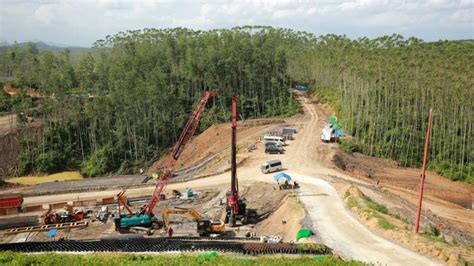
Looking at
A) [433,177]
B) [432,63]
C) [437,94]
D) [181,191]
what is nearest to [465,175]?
[433,177]

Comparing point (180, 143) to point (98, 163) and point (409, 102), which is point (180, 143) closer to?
point (98, 163)

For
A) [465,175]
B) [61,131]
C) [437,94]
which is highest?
[437,94]

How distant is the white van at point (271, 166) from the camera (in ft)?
152

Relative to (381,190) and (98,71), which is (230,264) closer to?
(381,190)

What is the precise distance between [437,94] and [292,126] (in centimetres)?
2032

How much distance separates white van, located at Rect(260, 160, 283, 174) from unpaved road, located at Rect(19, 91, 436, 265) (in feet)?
2.58

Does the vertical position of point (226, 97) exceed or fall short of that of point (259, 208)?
it exceeds it

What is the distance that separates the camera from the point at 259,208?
37.9 meters

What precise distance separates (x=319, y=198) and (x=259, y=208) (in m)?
5.01

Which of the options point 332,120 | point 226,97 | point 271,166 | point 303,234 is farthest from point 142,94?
point 303,234

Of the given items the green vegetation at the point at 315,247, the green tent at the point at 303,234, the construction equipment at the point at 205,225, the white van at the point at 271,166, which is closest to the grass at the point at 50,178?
the white van at the point at 271,166

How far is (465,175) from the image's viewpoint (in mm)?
58406

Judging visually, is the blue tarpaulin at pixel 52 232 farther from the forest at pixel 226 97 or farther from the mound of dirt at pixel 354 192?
the forest at pixel 226 97

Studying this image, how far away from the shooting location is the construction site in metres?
27.2
